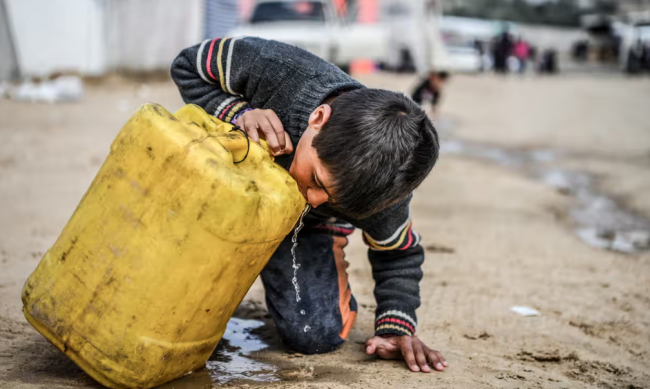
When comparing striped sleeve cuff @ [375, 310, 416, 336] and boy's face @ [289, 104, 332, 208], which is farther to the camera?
striped sleeve cuff @ [375, 310, 416, 336]

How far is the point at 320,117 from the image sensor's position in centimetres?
178

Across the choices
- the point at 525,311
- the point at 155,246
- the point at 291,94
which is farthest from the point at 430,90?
the point at 155,246

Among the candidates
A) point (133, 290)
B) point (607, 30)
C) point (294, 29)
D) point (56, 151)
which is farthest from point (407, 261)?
point (607, 30)

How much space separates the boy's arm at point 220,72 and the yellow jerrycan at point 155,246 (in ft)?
1.41

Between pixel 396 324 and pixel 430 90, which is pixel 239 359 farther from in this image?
pixel 430 90

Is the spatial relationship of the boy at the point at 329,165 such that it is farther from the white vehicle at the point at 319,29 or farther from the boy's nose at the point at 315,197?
the white vehicle at the point at 319,29

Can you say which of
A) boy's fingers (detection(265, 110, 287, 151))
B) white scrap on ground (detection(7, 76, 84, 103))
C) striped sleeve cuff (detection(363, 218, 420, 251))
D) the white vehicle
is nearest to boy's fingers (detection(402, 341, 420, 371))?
striped sleeve cuff (detection(363, 218, 420, 251))

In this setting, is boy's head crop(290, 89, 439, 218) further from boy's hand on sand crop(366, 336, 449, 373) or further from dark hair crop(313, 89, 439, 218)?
boy's hand on sand crop(366, 336, 449, 373)

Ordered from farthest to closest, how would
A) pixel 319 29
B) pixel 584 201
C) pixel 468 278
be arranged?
1. pixel 319 29
2. pixel 584 201
3. pixel 468 278

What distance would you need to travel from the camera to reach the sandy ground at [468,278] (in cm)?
188

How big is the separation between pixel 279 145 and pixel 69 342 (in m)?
0.74

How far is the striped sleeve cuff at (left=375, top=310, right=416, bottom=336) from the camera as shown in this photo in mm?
2008

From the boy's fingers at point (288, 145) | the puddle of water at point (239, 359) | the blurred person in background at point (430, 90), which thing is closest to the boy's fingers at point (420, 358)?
the puddle of water at point (239, 359)

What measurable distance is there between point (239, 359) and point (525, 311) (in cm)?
121
